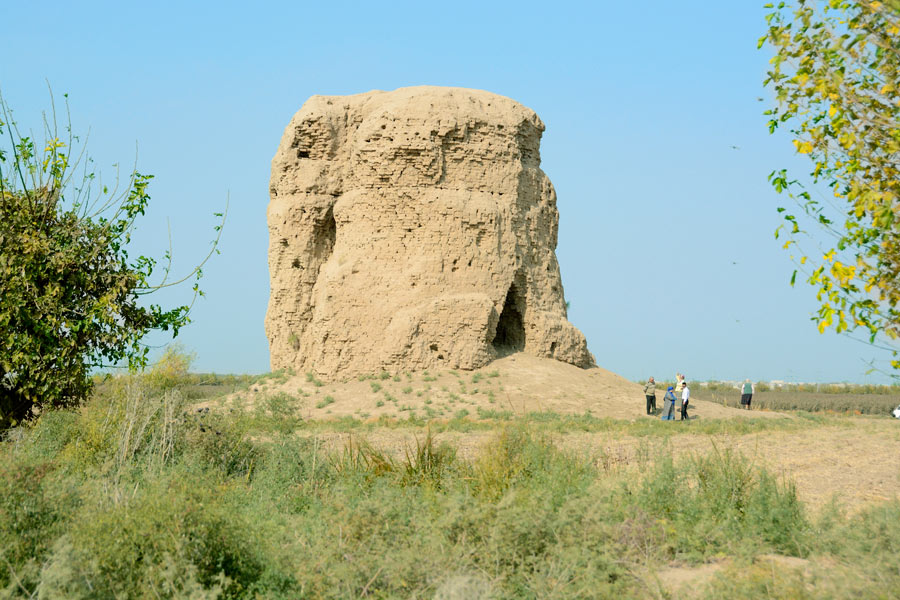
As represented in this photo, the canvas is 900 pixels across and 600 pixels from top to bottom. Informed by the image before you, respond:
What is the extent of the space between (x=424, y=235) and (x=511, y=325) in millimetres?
3906

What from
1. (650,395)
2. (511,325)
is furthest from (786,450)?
(511,325)

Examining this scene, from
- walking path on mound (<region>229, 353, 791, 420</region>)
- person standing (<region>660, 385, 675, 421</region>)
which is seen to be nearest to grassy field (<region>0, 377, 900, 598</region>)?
walking path on mound (<region>229, 353, 791, 420</region>)

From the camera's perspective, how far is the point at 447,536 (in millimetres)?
Answer: 6176

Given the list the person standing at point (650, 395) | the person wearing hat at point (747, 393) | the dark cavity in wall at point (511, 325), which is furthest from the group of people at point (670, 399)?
the person wearing hat at point (747, 393)

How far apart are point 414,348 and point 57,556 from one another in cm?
1592

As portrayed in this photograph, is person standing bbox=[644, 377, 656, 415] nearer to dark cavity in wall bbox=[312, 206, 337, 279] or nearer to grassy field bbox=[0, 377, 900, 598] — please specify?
dark cavity in wall bbox=[312, 206, 337, 279]

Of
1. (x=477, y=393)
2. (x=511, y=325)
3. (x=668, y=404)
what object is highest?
(x=511, y=325)

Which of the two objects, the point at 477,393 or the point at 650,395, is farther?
the point at 650,395

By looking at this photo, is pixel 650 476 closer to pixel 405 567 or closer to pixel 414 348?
pixel 405 567

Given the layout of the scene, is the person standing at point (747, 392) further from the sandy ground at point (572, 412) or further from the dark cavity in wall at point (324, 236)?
the dark cavity in wall at point (324, 236)

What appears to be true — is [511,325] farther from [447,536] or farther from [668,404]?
[447,536]

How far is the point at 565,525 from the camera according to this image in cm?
624

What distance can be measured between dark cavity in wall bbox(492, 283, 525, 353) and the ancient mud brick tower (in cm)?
4

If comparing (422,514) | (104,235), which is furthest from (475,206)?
(422,514)
